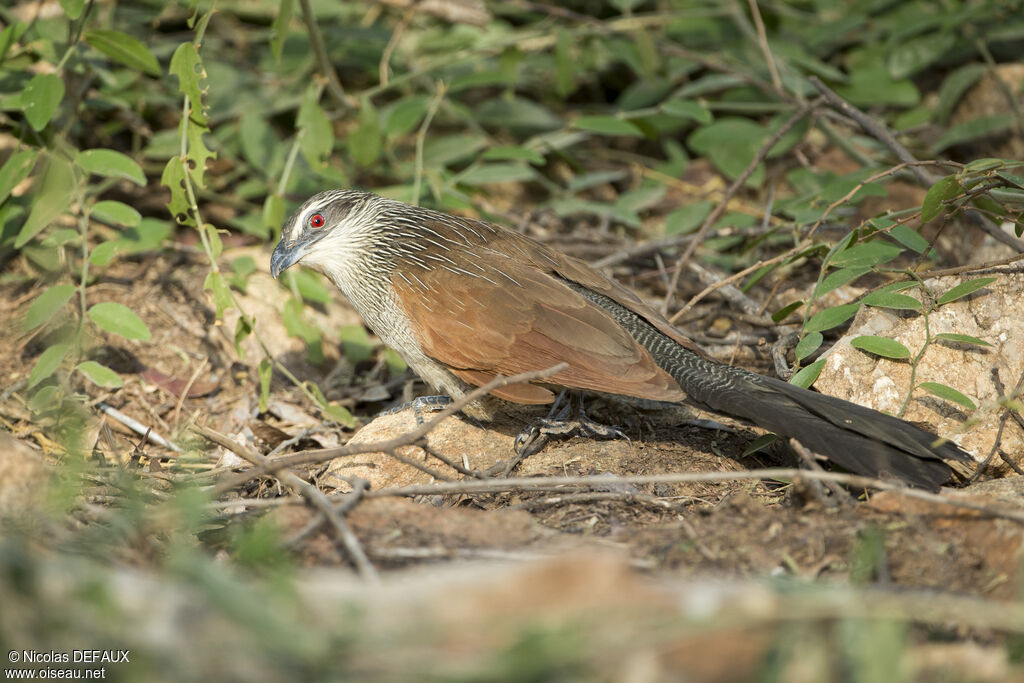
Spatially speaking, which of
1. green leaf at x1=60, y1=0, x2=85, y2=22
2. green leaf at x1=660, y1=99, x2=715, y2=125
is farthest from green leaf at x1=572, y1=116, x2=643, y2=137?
green leaf at x1=60, y1=0, x2=85, y2=22

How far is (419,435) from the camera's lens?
238 cm

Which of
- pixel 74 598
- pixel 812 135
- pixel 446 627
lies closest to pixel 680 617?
pixel 446 627

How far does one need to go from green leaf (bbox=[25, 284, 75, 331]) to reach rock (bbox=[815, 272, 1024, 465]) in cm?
300

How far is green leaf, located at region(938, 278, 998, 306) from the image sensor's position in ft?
9.34

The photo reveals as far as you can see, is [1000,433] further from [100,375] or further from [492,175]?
[100,375]

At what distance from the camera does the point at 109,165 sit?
3.65m

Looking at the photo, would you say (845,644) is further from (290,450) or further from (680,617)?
(290,450)

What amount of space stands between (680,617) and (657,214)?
3927 mm

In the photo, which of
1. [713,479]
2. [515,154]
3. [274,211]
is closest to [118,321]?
[274,211]

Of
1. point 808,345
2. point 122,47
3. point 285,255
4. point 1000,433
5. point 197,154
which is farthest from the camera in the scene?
point 122,47

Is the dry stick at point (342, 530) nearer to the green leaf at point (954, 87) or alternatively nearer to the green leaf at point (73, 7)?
the green leaf at point (73, 7)

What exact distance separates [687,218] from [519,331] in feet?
5.72

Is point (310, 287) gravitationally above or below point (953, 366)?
below

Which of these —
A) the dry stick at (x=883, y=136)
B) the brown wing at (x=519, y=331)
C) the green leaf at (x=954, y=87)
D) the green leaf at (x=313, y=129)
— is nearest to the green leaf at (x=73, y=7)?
the green leaf at (x=313, y=129)
